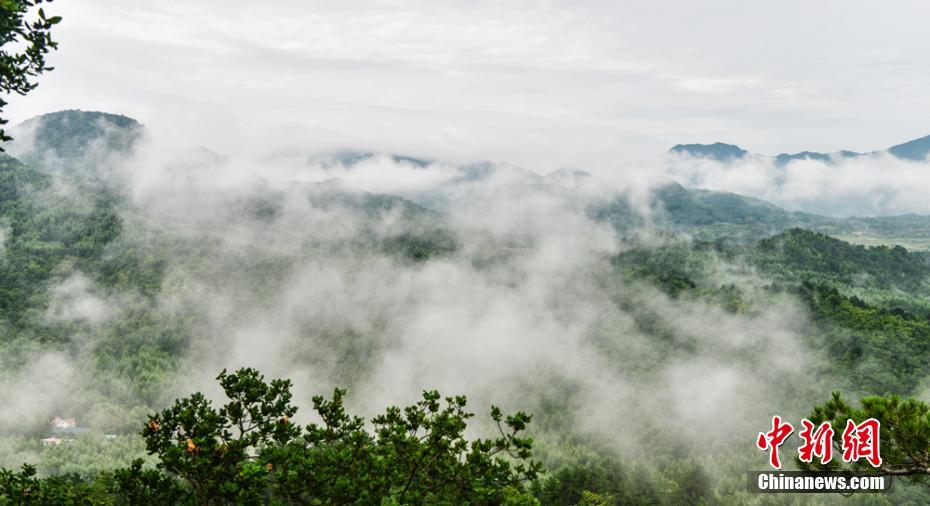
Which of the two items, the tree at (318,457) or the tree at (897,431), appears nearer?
the tree at (318,457)

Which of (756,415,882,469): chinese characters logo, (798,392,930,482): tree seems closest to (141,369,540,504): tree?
(756,415,882,469): chinese characters logo

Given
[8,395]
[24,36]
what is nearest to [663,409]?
[24,36]

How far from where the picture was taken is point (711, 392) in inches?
6250

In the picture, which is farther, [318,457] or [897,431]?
[897,431]

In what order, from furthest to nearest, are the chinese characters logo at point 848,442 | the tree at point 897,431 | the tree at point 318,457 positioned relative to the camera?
1. the chinese characters logo at point 848,442
2. the tree at point 897,431
3. the tree at point 318,457

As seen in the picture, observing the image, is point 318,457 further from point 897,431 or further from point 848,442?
point 897,431

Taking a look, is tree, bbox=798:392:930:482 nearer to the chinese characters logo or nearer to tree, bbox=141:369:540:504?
the chinese characters logo

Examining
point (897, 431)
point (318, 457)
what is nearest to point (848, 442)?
point (897, 431)

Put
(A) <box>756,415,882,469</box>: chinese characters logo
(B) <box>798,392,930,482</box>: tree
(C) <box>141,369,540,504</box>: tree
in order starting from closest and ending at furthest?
(C) <box>141,369,540,504</box>: tree → (B) <box>798,392,930,482</box>: tree → (A) <box>756,415,882,469</box>: chinese characters logo

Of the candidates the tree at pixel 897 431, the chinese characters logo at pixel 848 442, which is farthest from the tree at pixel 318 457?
the tree at pixel 897 431

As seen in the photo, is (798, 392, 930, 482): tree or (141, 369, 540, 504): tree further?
(798, 392, 930, 482): tree

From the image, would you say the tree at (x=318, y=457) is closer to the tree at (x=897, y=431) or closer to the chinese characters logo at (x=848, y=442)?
the chinese characters logo at (x=848, y=442)

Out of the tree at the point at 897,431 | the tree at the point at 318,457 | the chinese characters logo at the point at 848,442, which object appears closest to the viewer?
the tree at the point at 318,457

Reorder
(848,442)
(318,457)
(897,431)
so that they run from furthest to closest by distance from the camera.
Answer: (848,442)
(897,431)
(318,457)
